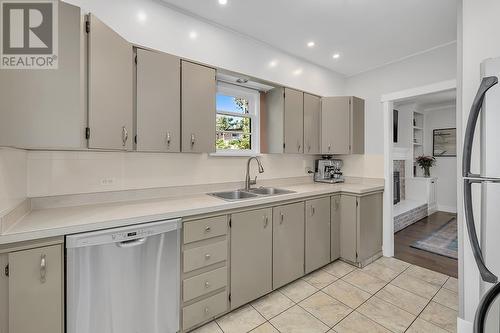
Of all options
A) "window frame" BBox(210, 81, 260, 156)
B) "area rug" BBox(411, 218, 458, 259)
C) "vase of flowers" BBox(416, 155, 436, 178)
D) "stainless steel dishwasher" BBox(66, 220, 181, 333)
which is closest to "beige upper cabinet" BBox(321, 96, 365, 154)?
"window frame" BBox(210, 81, 260, 156)

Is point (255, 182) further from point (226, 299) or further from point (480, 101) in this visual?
point (480, 101)

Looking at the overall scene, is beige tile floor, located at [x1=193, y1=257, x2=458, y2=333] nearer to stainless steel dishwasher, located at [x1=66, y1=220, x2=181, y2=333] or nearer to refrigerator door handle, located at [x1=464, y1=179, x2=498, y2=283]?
stainless steel dishwasher, located at [x1=66, y1=220, x2=181, y2=333]

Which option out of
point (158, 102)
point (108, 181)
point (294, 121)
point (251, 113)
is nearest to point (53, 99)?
point (158, 102)

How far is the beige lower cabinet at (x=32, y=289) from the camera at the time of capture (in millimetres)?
1072

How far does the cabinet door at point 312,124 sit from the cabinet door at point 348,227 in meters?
0.75

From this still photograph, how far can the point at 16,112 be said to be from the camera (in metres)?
1.19

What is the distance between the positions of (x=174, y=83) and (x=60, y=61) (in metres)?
0.74

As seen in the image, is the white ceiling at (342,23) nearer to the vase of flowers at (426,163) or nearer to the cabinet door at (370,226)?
the cabinet door at (370,226)

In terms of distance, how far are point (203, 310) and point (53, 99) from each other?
172 cm

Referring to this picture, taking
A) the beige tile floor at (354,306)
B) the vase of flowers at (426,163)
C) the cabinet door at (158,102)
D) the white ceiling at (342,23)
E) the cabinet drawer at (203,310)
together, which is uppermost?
the white ceiling at (342,23)

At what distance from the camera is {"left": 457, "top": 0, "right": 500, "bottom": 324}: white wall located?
141 cm

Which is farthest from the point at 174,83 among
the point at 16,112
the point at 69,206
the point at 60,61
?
the point at 69,206

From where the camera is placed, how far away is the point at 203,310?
1.68 metres

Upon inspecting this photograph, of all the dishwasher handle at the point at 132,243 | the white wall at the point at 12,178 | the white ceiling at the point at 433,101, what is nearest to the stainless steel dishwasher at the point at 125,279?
the dishwasher handle at the point at 132,243
